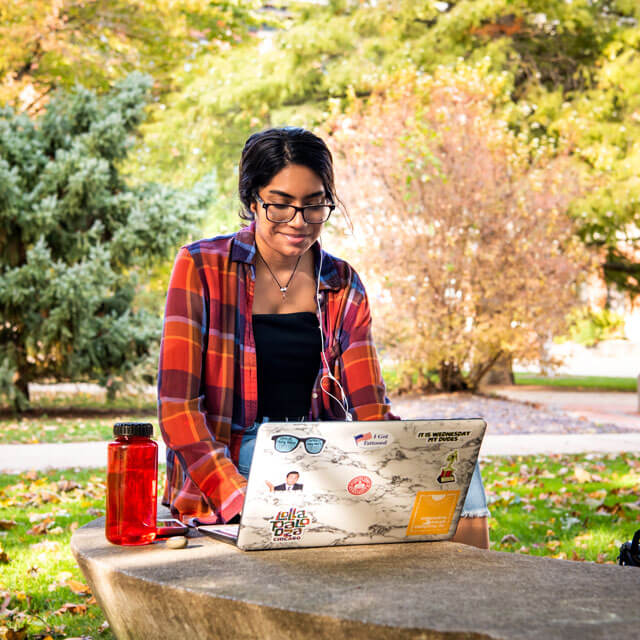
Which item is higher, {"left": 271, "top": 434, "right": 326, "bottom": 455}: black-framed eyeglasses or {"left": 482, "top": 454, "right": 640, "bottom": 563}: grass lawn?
{"left": 271, "top": 434, "right": 326, "bottom": 455}: black-framed eyeglasses

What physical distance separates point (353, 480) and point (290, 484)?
0.15 m

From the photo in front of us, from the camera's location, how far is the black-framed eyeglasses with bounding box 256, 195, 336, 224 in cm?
291

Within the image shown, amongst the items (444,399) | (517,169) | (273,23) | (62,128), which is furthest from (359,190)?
(273,23)

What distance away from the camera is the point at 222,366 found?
9.40ft

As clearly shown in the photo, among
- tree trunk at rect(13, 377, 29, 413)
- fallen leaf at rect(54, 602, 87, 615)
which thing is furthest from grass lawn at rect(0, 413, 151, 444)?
fallen leaf at rect(54, 602, 87, 615)

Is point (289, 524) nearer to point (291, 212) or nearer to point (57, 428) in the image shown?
point (291, 212)

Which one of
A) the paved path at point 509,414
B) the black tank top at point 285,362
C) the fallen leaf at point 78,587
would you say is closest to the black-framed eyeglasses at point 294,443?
the black tank top at point 285,362

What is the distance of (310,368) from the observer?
316 centimetres

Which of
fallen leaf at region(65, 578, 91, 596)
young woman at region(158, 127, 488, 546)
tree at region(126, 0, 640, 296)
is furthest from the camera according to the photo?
tree at region(126, 0, 640, 296)

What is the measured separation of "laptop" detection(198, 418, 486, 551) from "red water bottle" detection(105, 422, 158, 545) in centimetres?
22

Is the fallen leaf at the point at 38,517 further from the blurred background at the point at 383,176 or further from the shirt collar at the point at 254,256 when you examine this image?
the blurred background at the point at 383,176

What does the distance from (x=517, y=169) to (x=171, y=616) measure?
1299cm

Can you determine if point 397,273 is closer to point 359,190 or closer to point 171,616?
point 359,190

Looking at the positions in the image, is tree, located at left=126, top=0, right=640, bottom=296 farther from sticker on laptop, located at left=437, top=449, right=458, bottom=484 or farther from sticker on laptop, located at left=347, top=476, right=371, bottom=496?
sticker on laptop, located at left=347, top=476, right=371, bottom=496
